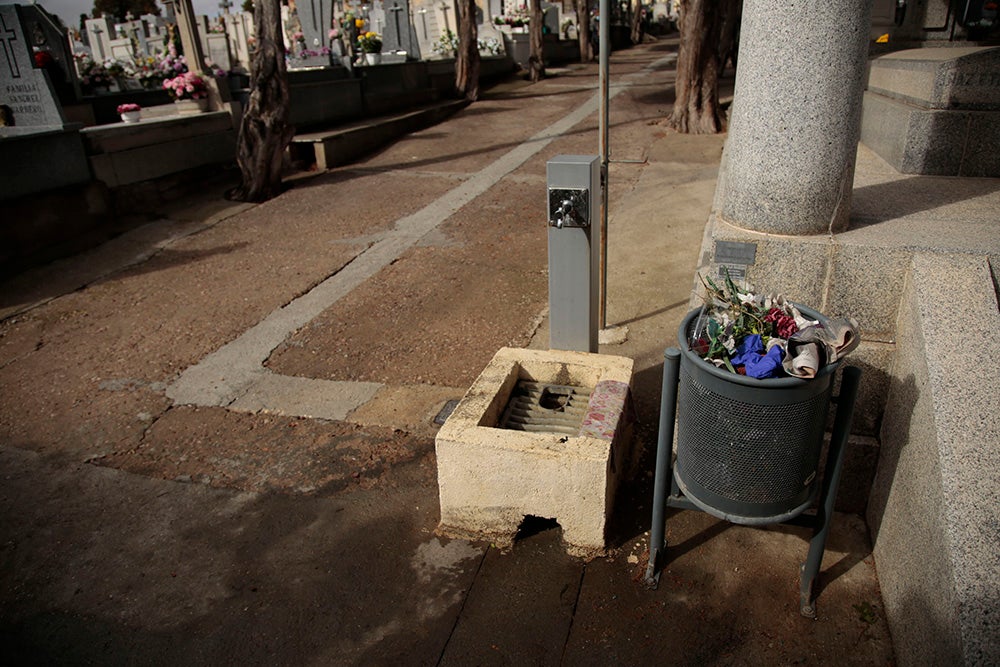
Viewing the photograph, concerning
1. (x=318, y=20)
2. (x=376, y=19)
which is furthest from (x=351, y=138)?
(x=376, y=19)

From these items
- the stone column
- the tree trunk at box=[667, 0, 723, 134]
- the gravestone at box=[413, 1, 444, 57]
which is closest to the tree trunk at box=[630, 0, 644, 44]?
the gravestone at box=[413, 1, 444, 57]

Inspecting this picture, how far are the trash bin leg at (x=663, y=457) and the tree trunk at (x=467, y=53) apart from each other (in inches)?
696

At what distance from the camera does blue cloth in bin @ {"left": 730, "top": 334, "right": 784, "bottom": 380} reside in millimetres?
2475

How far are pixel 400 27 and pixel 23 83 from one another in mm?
15352

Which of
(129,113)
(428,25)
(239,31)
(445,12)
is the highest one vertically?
(445,12)

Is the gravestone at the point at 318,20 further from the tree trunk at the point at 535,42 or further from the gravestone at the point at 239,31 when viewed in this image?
the gravestone at the point at 239,31

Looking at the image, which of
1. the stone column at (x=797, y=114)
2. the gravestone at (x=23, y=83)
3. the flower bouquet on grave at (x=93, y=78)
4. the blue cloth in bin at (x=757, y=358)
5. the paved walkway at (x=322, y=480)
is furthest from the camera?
the flower bouquet on grave at (x=93, y=78)

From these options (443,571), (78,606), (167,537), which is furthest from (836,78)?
(78,606)

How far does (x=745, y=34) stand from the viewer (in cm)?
330

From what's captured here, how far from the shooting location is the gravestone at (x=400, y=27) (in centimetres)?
2238

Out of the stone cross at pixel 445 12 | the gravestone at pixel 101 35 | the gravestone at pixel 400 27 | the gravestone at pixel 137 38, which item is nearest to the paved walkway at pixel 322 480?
the gravestone at pixel 400 27

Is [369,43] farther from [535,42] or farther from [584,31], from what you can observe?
[584,31]

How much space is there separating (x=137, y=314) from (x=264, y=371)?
2275 mm

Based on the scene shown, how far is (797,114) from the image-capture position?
3.20m
